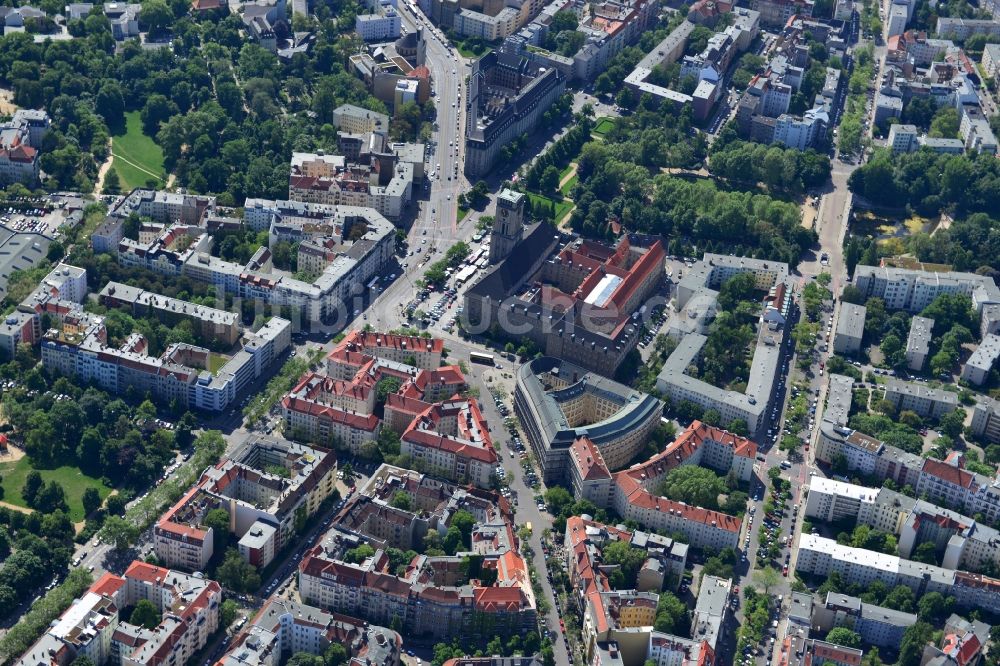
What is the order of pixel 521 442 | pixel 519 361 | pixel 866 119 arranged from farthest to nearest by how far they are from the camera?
pixel 866 119, pixel 519 361, pixel 521 442

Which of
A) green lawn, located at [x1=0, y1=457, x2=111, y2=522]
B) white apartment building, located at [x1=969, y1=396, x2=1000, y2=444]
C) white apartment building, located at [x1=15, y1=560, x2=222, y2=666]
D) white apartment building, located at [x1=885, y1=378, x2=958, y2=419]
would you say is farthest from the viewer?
white apartment building, located at [x1=885, y1=378, x2=958, y2=419]

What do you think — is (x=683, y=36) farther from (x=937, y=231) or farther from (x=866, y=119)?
(x=937, y=231)

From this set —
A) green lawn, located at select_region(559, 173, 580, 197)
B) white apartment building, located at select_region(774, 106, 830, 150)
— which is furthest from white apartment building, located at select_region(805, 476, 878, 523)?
white apartment building, located at select_region(774, 106, 830, 150)

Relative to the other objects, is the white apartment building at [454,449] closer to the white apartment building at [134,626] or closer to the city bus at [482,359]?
the city bus at [482,359]

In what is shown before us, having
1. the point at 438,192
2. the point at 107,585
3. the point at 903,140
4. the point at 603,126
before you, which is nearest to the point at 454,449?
the point at 107,585

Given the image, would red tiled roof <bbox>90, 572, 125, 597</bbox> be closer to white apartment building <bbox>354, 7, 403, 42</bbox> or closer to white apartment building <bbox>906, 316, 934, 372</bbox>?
white apartment building <bbox>906, 316, 934, 372</bbox>

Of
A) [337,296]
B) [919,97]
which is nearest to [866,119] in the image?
[919,97]

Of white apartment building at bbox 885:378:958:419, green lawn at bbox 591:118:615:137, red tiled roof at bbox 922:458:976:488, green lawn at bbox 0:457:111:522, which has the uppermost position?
green lawn at bbox 591:118:615:137
